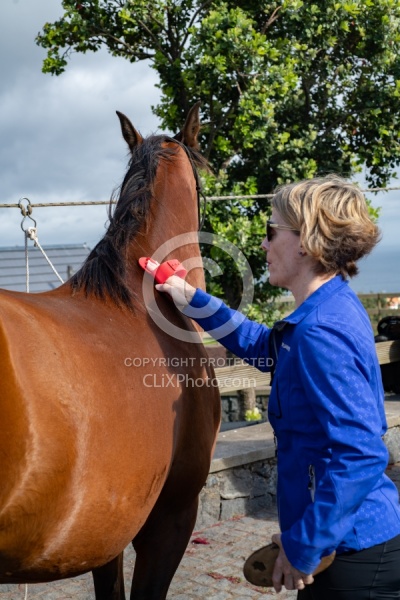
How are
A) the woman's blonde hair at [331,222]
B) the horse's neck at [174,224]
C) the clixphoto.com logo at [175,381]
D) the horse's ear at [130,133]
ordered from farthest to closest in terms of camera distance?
the horse's ear at [130,133], the horse's neck at [174,224], the clixphoto.com logo at [175,381], the woman's blonde hair at [331,222]

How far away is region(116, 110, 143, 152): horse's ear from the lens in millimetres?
2965

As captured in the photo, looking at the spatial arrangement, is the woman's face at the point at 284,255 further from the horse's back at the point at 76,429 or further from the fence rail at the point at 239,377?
the fence rail at the point at 239,377

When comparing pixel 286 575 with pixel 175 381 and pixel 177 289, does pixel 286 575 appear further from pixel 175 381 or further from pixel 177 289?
pixel 177 289

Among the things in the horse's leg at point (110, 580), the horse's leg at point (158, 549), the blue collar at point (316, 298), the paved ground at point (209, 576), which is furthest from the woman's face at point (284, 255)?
Result: the paved ground at point (209, 576)

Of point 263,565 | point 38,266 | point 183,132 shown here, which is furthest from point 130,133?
point 38,266

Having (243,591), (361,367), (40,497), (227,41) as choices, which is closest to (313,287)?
(361,367)

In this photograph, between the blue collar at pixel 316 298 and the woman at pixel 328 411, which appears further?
the blue collar at pixel 316 298

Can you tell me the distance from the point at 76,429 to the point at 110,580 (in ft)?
3.85

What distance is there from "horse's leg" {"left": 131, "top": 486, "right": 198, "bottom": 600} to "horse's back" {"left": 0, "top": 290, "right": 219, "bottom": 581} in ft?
0.79

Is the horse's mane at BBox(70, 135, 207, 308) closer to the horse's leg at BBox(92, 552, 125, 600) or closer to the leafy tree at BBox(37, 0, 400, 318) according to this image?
the horse's leg at BBox(92, 552, 125, 600)

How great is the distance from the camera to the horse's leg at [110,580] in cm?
260

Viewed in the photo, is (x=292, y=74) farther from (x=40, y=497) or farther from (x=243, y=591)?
(x=40, y=497)

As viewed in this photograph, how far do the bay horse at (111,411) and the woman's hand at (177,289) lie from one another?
0.16 ft

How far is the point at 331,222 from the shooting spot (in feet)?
5.76
